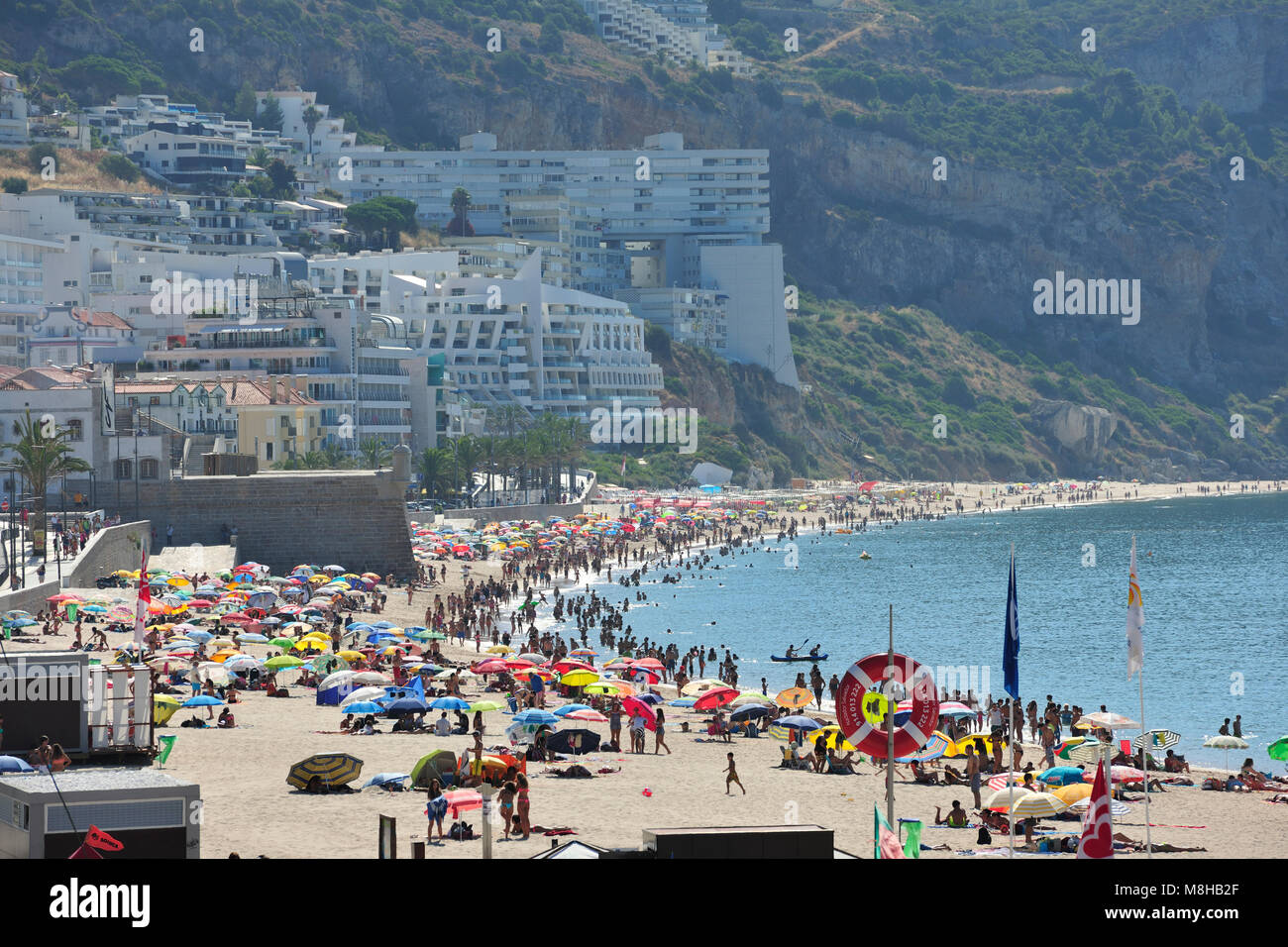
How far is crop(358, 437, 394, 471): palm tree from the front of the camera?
82812 mm

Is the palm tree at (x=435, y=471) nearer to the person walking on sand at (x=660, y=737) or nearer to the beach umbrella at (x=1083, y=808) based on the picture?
the person walking on sand at (x=660, y=737)

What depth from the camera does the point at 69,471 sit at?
184 feet

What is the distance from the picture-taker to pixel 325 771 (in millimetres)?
24469

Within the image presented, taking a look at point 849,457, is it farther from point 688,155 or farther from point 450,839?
point 450,839

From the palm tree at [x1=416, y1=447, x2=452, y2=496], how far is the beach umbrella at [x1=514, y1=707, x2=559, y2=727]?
197 ft

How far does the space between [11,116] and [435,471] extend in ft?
252

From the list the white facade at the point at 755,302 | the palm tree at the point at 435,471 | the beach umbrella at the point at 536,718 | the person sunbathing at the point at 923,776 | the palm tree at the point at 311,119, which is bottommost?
the person sunbathing at the point at 923,776

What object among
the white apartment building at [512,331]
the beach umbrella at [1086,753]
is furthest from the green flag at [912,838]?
the white apartment building at [512,331]

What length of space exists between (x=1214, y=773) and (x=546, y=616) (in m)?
31.0

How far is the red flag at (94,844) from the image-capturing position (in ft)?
39.7

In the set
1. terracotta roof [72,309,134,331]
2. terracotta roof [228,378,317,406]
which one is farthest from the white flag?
terracotta roof [72,309,134,331]

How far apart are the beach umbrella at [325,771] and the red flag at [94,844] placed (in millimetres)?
12100

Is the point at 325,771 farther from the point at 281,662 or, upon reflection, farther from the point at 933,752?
the point at 281,662
